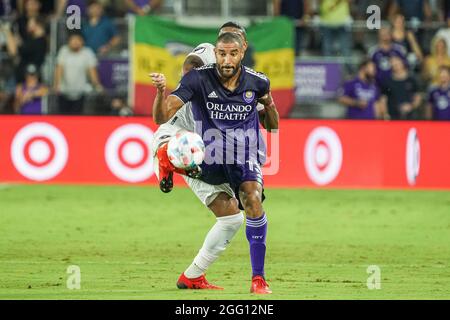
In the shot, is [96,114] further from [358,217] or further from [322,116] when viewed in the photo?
[358,217]

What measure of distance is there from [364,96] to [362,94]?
0.06 m

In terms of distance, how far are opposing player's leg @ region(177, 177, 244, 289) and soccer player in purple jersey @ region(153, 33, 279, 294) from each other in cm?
12

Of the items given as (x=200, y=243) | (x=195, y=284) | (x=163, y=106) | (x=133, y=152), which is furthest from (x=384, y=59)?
(x=163, y=106)

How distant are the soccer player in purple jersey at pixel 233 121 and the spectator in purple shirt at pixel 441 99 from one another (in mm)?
11308

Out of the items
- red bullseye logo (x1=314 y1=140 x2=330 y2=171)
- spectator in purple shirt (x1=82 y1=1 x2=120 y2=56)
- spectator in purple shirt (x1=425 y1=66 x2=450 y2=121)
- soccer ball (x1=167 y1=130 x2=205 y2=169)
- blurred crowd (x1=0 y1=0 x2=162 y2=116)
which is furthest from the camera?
spectator in purple shirt (x1=82 y1=1 x2=120 y2=56)

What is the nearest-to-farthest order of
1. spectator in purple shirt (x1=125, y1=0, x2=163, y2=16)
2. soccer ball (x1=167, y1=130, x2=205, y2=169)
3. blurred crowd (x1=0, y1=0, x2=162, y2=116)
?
soccer ball (x1=167, y1=130, x2=205, y2=169)
blurred crowd (x1=0, y1=0, x2=162, y2=116)
spectator in purple shirt (x1=125, y1=0, x2=163, y2=16)

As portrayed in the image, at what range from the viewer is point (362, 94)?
70.3 ft

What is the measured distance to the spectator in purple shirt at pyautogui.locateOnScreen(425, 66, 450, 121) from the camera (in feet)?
70.3

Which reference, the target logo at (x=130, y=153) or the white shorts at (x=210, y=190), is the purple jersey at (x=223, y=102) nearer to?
the white shorts at (x=210, y=190)

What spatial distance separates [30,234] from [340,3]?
946cm

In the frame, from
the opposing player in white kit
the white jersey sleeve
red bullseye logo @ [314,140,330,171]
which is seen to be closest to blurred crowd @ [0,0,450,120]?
red bullseye logo @ [314,140,330,171]

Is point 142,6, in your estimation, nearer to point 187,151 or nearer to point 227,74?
point 227,74

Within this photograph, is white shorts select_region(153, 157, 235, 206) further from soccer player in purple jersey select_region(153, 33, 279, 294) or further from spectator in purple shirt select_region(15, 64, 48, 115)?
spectator in purple shirt select_region(15, 64, 48, 115)
